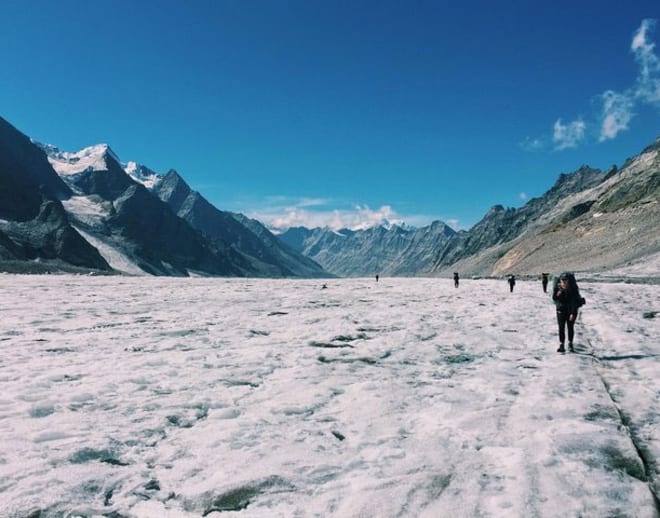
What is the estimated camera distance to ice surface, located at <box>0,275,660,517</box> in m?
5.34

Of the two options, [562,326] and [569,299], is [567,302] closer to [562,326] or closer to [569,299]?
[569,299]

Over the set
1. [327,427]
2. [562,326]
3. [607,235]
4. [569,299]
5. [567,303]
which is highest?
[607,235]

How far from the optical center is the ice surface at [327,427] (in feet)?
17.5

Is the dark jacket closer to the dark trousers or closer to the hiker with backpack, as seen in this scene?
the hiker with backpack

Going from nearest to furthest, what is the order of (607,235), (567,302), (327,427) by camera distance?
(327,427)
(567,302)
(607,235)

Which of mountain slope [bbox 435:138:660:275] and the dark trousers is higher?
mountain slope [bbox 435:138:660:275]

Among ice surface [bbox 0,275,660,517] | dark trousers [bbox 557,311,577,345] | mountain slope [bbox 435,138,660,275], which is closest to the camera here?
ice surface [bbox 0,275,660,517]

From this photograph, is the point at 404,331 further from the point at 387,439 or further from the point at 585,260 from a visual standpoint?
the point at 585,260

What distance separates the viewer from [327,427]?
24.6 ft

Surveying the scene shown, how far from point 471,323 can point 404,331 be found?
156 inches

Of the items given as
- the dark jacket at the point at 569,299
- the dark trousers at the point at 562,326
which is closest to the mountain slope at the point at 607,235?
the dark jacket at the point at 569,299

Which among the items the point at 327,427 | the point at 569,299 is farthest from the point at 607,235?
the point at 327,427

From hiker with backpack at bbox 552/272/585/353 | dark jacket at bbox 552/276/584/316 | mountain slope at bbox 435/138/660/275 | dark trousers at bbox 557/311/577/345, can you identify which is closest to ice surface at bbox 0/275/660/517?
dark trousers at bbox 557/311/577/345

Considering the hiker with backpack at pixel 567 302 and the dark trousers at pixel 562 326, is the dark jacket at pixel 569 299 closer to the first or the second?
the hiker with backpack at pixel 567 302
